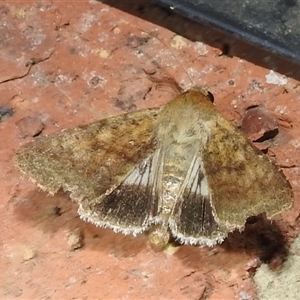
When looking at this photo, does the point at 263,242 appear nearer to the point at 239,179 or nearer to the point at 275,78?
the point at 239,179

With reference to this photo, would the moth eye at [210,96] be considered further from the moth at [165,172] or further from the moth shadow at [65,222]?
the moth shadow at [65,222]

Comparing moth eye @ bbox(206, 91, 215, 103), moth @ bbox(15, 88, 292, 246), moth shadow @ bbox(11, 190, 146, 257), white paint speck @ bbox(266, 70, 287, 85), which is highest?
white paint speck @ bbox(266, 70, 287, 85)

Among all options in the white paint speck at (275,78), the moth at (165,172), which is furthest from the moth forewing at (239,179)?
the white paint speck at (275,78)

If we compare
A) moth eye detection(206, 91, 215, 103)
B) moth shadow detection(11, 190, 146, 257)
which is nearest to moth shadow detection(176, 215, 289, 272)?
moth shadow detection(11, 190, 146, 257)

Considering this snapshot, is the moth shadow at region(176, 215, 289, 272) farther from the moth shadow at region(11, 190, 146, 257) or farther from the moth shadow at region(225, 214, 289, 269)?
the moth shadow at region(11, 190, 146, 257)

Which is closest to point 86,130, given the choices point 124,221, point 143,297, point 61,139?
point 61,139

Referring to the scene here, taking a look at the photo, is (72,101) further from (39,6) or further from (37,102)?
(39,6)

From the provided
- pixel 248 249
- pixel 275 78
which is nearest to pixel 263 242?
pixel 248 249
